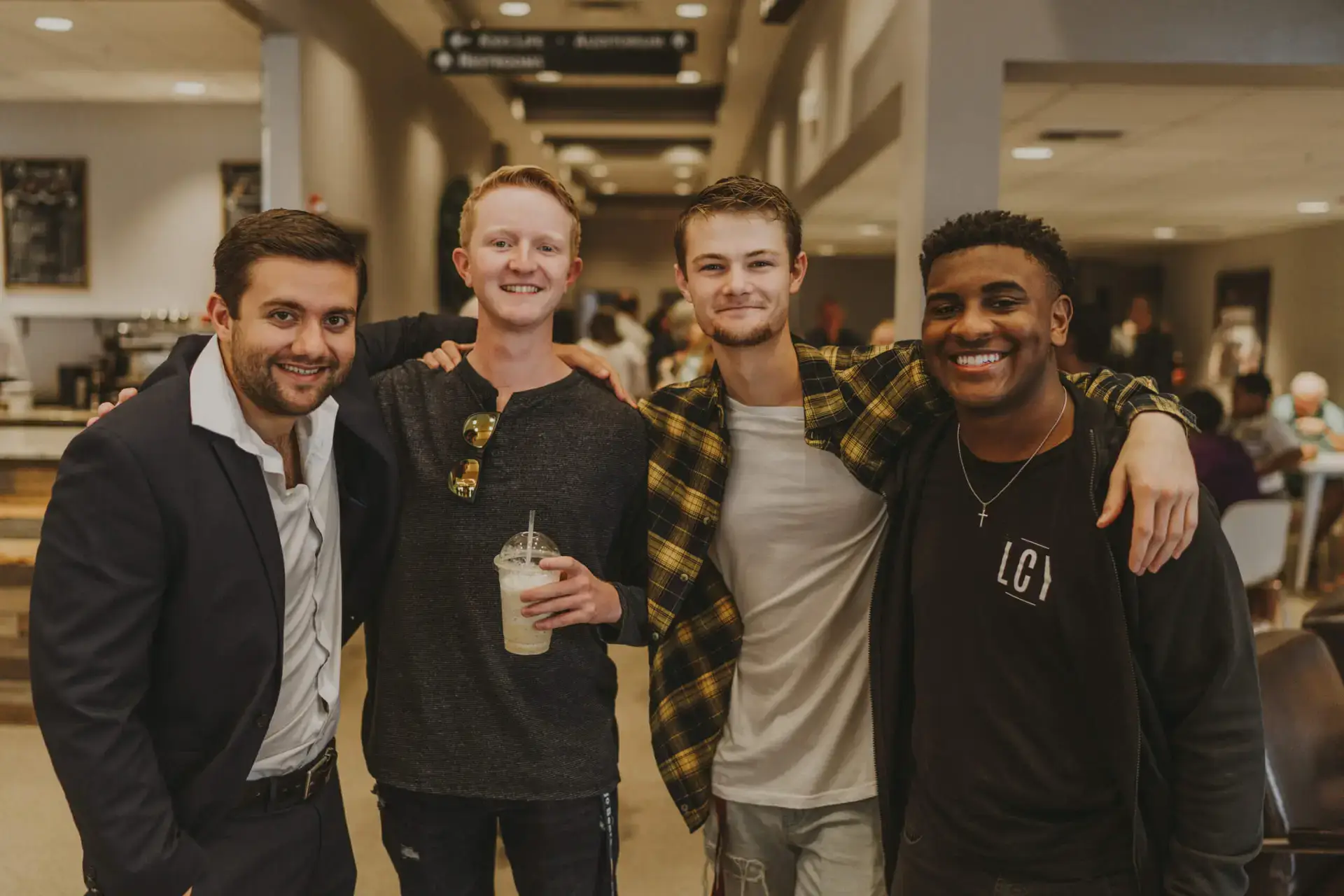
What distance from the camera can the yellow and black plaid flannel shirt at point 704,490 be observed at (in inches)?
73.7

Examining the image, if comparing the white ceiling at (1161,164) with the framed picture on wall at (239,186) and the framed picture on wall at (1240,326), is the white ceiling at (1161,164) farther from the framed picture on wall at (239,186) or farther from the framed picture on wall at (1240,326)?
the framed picture on wall at (239,186)

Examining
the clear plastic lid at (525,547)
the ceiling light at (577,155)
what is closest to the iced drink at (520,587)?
the clear plastic lid at (525,547)

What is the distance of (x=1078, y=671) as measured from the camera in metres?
1.55

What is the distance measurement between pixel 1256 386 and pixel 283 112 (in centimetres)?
612

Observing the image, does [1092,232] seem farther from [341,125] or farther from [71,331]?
[71,331]

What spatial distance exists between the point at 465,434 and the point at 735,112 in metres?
9.74

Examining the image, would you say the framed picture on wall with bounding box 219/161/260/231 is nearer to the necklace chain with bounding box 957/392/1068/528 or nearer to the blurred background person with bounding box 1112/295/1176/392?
the blurred background person with bounding box 1112/295/1176/392

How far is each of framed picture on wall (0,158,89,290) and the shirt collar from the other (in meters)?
7.71

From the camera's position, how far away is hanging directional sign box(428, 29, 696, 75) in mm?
6461

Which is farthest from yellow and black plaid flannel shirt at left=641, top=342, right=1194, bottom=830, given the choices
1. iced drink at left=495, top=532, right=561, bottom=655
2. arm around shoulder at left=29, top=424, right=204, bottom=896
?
arm around shoulder at left=29, top=424, right=204, bottom=896

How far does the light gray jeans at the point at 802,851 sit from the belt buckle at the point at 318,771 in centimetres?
74

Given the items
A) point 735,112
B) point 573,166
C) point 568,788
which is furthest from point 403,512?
point 573,166

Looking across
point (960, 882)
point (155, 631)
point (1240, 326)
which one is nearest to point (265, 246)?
point (155, 631)

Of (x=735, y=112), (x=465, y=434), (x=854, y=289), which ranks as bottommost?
(x=465, y=434)
